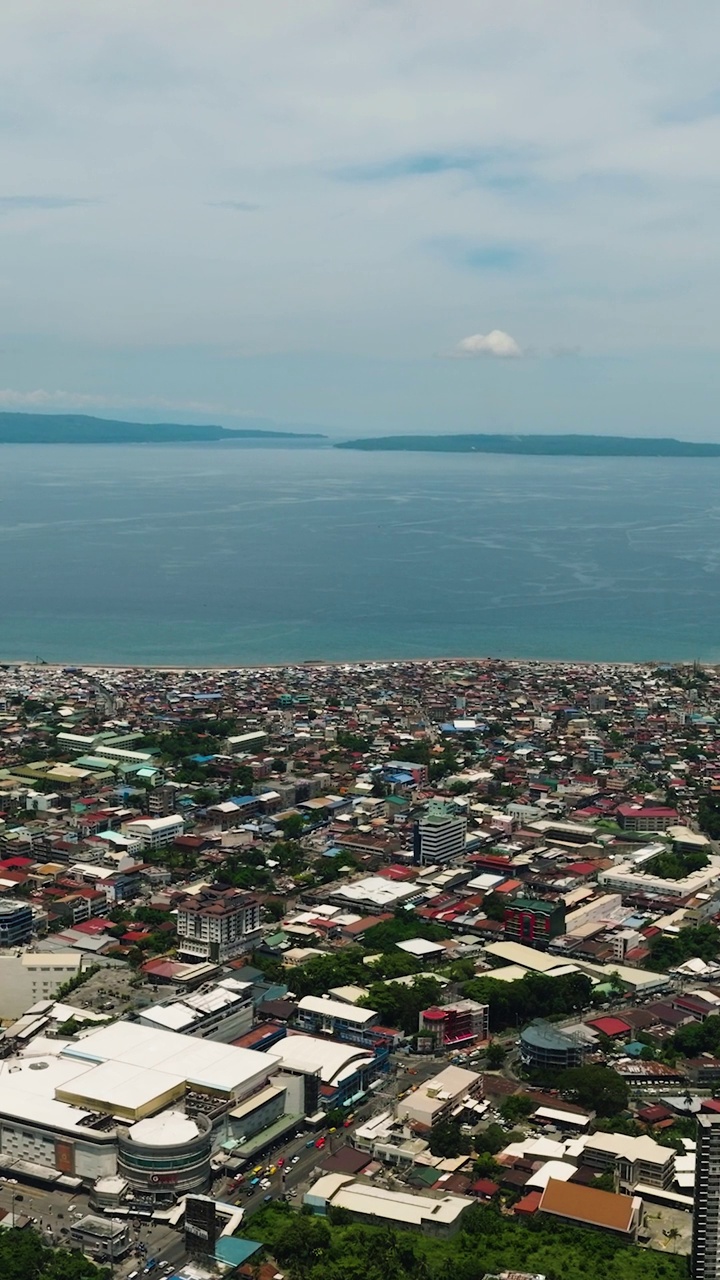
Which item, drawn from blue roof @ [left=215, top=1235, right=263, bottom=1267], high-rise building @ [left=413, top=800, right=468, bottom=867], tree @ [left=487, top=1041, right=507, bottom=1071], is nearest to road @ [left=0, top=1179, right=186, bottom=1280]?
blue roof @ [left=215, top=1235, right=263, bottom=1267]

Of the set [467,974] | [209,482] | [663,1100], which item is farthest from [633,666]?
[209,482]

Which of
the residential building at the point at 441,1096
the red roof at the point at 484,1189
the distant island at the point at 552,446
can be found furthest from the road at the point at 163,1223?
the distant island at the point at 552,446

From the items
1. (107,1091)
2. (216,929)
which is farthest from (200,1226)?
(216,929)

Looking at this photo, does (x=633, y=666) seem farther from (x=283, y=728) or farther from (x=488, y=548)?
(x=488, y=548)

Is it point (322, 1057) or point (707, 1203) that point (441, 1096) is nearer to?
point (322, 1057)

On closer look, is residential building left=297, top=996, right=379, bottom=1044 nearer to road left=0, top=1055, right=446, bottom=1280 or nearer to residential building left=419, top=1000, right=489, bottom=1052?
residential building left=419, top=1000, right=489, bottom=1052

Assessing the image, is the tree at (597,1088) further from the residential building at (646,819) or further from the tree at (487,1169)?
the residential building at (646,819)
